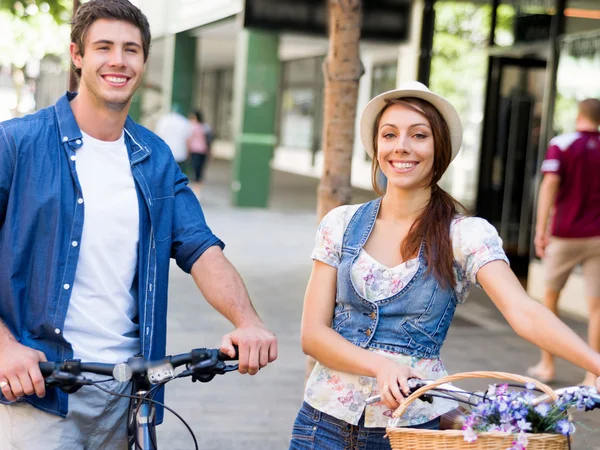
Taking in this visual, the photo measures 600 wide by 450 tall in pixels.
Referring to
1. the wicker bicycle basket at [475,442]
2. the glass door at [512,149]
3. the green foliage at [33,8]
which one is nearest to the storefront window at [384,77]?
the glass door at [512,149]

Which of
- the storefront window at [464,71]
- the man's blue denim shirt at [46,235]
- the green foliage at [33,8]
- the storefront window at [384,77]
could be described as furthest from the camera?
the storefront window at [384,77]

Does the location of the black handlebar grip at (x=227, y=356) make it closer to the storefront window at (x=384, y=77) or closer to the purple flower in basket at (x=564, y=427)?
the purple flower in basket at (x=564, y=427)

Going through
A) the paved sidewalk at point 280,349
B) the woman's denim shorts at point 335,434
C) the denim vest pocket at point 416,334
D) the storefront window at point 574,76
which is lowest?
the paved sidewalk at point 280,349

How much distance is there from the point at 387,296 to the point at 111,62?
1026 mm

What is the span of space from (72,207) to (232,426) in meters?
3.40

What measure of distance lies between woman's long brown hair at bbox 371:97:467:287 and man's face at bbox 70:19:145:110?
77 cm

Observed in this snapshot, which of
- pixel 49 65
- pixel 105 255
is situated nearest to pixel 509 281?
pixel 105 255

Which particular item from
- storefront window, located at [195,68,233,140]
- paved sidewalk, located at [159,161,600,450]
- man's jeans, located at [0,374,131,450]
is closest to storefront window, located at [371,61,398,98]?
paved sidewalk, located at [159,161,600,450]

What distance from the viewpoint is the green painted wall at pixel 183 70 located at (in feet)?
76.8

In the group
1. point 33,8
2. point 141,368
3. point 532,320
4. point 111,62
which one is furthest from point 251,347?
point 33,8

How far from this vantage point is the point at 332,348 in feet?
9.48

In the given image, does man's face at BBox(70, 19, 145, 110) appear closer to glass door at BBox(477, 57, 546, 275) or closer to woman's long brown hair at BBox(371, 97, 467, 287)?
woman's long brown hair at BBox(371, 97, 467, 287)

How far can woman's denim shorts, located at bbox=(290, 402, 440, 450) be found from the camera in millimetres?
2959

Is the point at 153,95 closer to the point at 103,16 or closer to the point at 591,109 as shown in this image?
the point at 591,109
